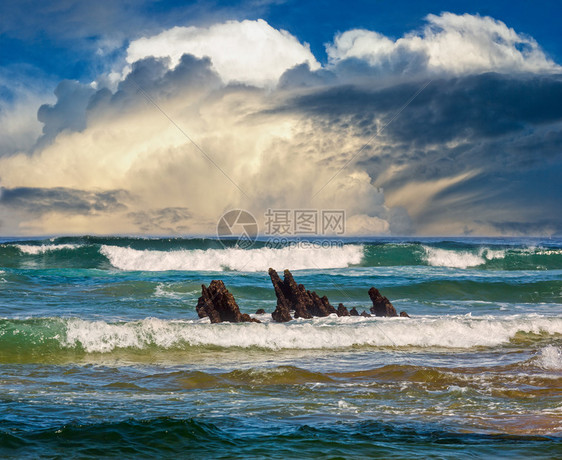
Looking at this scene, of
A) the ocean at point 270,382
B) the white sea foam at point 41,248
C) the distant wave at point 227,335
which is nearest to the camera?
the ocean at point 270,382

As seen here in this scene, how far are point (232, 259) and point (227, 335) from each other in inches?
1167

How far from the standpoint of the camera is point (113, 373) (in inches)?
391

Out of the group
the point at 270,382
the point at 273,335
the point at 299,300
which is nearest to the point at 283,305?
the point at 299,300

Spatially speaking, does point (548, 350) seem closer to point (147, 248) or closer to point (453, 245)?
point (147, 248)

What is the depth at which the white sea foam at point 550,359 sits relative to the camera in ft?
33.6

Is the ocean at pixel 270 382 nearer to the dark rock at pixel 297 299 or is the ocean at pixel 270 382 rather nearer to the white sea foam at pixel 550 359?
the white sea foam at pixel 550 359

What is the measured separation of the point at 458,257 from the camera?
46406mm

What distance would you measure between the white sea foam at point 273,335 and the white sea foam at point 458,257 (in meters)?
32.0

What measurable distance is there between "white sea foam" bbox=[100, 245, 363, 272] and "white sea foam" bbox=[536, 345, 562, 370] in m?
30.5

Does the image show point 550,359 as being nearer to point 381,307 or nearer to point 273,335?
point 273,335

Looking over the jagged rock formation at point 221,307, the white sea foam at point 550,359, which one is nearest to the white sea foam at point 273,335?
the jagged rock formation at point 221,307

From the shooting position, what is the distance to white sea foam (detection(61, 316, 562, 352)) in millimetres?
12625

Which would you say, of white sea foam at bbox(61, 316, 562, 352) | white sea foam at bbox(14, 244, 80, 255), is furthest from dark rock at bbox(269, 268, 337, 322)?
white sea foam at bbox(14, 244, 80, 255)

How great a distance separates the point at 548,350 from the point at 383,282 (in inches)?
671
